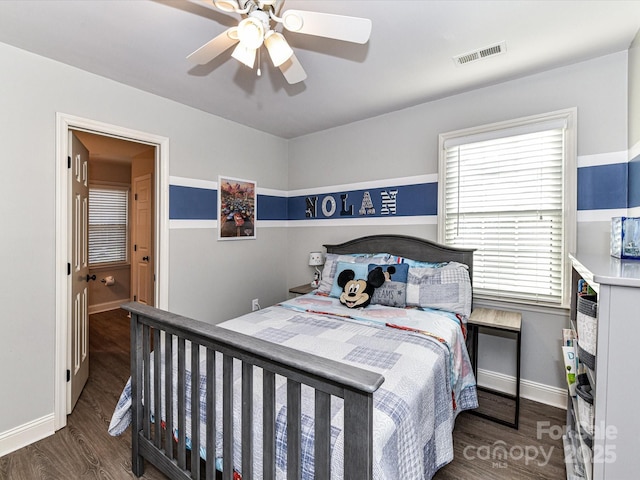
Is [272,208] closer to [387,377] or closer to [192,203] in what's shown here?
[192,203]

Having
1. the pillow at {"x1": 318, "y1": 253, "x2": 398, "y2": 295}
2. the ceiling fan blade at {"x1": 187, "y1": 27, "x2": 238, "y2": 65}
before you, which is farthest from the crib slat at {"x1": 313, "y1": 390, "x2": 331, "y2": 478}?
the pillow at {"x1": 318, "y1": 253, "x2": 398, "y2": 295}

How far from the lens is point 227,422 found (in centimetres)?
125

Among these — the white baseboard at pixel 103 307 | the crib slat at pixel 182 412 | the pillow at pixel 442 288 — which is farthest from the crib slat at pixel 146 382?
the white baseboard at pixel 103 307

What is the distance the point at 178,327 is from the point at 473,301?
2.45 metres

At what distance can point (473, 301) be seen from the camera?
2760 mm

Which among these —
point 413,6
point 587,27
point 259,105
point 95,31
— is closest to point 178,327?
point 95,31

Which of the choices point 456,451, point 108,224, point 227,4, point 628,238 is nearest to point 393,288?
point 456,451

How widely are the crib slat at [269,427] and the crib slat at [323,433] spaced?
0.65 feet

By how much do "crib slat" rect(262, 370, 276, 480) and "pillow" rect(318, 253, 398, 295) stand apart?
1.89m

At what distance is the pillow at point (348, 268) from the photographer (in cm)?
278

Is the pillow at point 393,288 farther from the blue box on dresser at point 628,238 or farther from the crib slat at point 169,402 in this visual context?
the crib slat at point 169,402

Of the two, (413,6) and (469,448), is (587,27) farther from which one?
(469,448)

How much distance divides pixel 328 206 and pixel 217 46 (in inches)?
91.1

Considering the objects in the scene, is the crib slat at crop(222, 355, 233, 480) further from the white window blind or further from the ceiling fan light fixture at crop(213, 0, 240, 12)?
the white window blind
